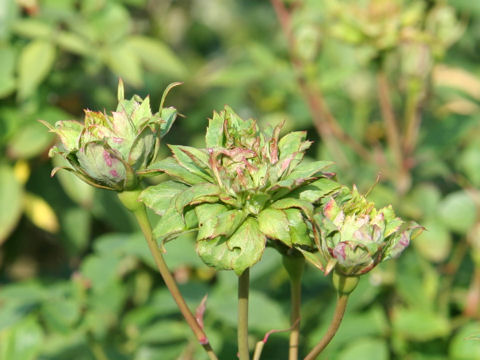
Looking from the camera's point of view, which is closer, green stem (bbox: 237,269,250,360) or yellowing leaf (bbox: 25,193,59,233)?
green stem (bbox: 237,269,250,360)

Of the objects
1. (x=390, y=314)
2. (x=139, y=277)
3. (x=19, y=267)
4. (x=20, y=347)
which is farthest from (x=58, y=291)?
(x=19, y=267)

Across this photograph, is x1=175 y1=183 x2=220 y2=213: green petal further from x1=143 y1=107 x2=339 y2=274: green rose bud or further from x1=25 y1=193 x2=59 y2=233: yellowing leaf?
x1=25 y1=193 x2=59 y2=233: yellowing leaf

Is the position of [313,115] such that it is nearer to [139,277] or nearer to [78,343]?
[139,277]

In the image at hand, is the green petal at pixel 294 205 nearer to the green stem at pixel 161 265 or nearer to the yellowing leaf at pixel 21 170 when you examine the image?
the green stem at pixel 161 265

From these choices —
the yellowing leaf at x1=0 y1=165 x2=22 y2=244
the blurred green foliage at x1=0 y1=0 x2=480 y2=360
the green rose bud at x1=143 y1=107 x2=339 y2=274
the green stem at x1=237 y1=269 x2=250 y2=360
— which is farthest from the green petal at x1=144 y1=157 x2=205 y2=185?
the yellowing leaf at x1=0 y1=165 x2=22 y2=244

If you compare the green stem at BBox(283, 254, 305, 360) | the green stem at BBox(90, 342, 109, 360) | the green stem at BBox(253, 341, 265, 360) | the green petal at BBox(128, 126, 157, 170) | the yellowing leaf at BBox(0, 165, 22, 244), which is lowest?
the green stem at BBox(90, 342, 109, 360)

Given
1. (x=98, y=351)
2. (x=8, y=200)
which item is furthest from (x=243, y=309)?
(x=8, y=200)

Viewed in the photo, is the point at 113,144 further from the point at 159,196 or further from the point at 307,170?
the point at 307,170
